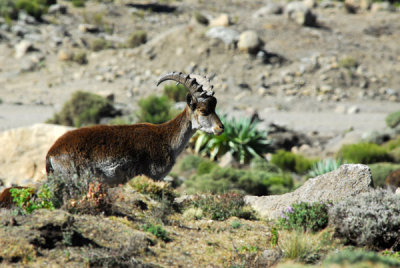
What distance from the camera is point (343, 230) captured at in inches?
296

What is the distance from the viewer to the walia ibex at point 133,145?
7.76m

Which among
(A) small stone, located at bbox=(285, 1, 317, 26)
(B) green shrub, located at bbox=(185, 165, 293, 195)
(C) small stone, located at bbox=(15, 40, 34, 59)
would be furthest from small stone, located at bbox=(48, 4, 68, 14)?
(B) green shrub, located at bbox=(185, 165, 293, 195)

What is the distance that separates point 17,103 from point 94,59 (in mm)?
8073

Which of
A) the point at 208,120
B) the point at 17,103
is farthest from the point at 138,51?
the point at 208,120

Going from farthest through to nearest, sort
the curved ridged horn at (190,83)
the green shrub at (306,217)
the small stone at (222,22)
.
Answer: the small stone at (222,22) → the curved ridged horn at (190,83) → the green shrub at (306,217)

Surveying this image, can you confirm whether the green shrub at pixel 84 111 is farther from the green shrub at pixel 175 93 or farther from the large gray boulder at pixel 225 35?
the large gray boulder at pixel 225 35

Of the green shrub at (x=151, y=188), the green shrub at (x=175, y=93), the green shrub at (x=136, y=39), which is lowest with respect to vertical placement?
the green shrub at (x=175, y=93)

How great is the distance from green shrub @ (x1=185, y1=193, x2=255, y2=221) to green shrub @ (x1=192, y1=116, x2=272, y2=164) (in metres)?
11.0

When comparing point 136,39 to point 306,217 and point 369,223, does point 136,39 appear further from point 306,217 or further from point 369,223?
point 369,223

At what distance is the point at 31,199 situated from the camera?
7.21 meters

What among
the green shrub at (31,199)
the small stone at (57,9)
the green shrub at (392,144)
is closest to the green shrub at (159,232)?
the green shrub at (31,199)

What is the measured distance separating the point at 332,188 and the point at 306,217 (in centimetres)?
121

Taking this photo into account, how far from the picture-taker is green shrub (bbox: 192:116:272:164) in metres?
20.6

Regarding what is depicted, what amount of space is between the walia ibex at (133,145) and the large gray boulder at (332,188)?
183 centimetres
